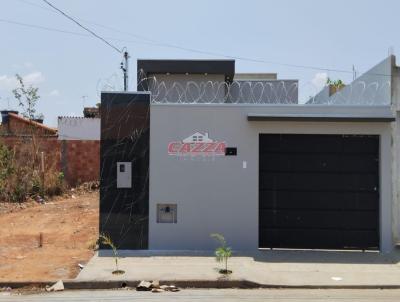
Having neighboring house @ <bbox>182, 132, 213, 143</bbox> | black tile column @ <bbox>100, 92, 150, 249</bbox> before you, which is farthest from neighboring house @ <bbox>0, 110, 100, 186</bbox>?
neighboring house @ <bbox>182, 132, 213, 143</bbox>

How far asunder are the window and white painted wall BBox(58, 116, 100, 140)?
89.1ft

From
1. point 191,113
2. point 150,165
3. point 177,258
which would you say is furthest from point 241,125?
point 177,258

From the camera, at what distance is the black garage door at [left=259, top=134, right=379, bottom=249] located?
1127cm

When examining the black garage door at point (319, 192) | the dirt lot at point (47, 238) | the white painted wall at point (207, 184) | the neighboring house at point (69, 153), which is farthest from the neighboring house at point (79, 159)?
the black garage door at point (319, 192)

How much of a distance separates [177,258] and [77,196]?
11960 mm

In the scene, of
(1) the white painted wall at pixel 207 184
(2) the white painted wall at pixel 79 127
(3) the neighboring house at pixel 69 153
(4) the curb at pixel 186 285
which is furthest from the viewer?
(2) the white painted wall at pixel 79 127

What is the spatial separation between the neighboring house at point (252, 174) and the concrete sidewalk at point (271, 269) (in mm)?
493

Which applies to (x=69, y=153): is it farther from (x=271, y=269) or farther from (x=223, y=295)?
(x=223, y=295)

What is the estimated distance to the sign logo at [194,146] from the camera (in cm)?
1108

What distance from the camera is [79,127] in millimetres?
37938

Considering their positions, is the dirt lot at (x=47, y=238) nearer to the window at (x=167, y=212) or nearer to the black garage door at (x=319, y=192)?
the window at (x=167, y=212)

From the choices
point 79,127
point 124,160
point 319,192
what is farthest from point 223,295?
point 79,127

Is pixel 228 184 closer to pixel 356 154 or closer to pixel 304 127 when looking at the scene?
pixel 304 127

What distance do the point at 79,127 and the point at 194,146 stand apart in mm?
28195
